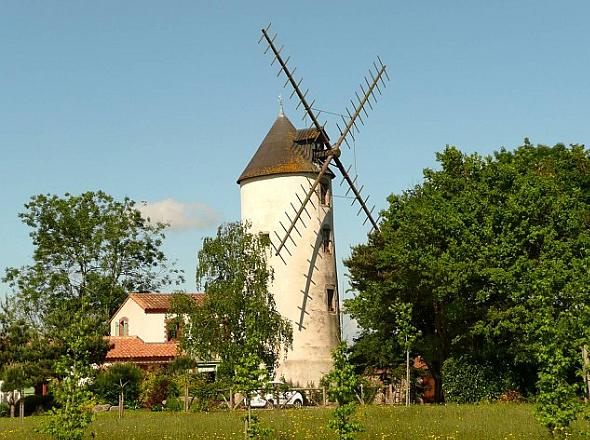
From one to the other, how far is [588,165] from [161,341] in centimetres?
3295

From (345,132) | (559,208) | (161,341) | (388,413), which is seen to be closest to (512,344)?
(559,208)

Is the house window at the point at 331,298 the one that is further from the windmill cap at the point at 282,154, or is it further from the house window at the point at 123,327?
the house window at the point at 123,327

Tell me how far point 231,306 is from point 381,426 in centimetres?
1779

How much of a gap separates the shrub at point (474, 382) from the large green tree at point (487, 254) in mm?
444

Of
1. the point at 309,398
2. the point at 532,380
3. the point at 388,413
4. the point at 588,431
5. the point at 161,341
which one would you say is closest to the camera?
the point at 588,431

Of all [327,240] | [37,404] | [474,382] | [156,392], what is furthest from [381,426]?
[37,404]

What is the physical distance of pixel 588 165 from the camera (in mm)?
43719

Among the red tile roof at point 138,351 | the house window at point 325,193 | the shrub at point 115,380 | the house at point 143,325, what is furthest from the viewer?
the house at point 143,325

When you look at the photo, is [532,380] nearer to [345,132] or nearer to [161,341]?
[345,132]

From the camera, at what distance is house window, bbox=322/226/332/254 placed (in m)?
48.2

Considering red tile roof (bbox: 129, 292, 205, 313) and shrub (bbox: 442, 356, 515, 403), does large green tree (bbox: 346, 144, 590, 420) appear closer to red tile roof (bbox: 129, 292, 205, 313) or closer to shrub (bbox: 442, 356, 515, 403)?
shrub (bbox: 442, 356, 515, 403)

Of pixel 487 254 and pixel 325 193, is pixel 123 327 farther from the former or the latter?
pixel 487 254

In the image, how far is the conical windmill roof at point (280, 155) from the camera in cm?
4761

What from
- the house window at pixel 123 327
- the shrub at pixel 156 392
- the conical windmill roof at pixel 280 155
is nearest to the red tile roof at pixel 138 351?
the house window at pixel 123 327
